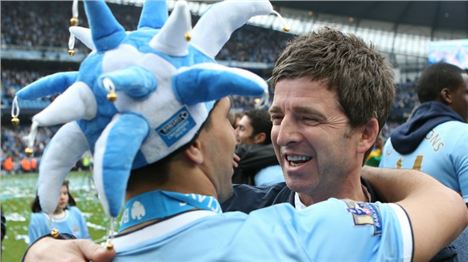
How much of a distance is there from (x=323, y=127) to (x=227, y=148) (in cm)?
55

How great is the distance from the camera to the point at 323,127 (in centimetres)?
203

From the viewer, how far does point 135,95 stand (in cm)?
140

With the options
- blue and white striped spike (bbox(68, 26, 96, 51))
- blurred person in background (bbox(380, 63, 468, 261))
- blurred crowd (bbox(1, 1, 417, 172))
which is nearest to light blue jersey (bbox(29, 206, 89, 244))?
blurred person in background (bbox(380, 63, 468, 261))

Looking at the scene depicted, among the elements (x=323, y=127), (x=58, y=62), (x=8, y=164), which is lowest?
(x=8, y=164)

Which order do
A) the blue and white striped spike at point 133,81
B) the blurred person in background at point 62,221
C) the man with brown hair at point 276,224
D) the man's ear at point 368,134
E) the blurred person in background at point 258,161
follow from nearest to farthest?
the blue and white striped spike at point 133,81, the man with brown hair at point 276,224, the man's ear at point 368,134, the blurred person in background at point 258,161, the blurred person in background at point 62,221

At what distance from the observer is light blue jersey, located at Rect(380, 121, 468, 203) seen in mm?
3803

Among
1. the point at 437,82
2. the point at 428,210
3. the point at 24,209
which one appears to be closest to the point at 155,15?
the point at 428,210

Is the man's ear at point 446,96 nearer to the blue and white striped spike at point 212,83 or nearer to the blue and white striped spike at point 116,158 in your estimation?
the blue and white striped spike at point 212,83

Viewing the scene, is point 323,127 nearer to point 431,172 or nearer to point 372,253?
point 372,253

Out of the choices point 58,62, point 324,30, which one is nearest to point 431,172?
point 324,30

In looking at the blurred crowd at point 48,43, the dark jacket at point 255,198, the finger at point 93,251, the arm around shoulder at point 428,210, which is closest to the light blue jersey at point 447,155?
the dark jacket at point 255,198

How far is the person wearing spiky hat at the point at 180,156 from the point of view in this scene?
Answer: 1397 millimetres

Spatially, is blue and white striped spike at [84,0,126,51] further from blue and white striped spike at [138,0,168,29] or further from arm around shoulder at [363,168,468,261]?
arm around shoulder at [363,168,468,261]

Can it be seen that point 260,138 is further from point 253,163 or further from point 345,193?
point 345,193
